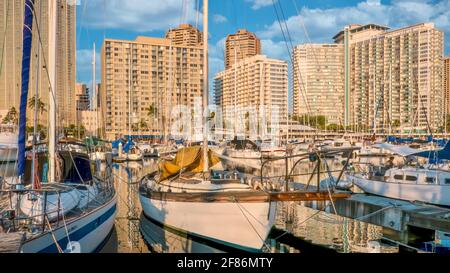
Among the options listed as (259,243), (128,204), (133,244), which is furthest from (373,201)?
(128,204)

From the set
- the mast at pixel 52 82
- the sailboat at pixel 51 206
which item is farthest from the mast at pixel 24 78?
the mast at pixel 52 82

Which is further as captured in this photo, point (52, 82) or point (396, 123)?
point (396, 123)

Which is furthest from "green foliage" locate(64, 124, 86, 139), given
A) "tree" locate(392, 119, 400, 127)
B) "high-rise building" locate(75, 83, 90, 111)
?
"tree" locate(392, 119, 400, 127)

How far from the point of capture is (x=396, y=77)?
351 ft

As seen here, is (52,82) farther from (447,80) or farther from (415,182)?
(447,80)

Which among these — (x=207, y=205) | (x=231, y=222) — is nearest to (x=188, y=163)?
(x=207, y=205)

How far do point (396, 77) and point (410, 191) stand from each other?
98.4 m

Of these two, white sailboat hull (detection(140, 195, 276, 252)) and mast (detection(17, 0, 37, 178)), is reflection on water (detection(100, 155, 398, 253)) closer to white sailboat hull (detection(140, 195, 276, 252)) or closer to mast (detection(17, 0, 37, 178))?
white sailboat hull (detection(140, 195, 276, 252))

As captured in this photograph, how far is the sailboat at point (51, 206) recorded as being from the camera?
7.39m

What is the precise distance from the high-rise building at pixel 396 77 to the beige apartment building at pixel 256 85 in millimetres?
19508

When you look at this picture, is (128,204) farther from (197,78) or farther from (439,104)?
(197,78)

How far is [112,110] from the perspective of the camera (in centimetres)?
11788

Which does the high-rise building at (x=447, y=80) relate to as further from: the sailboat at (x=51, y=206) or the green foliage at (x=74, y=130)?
the sailboat at (x=51, y=206)

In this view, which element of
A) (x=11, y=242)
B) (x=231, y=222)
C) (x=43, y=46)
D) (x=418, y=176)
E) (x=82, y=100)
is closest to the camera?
(x=11, y=242)
